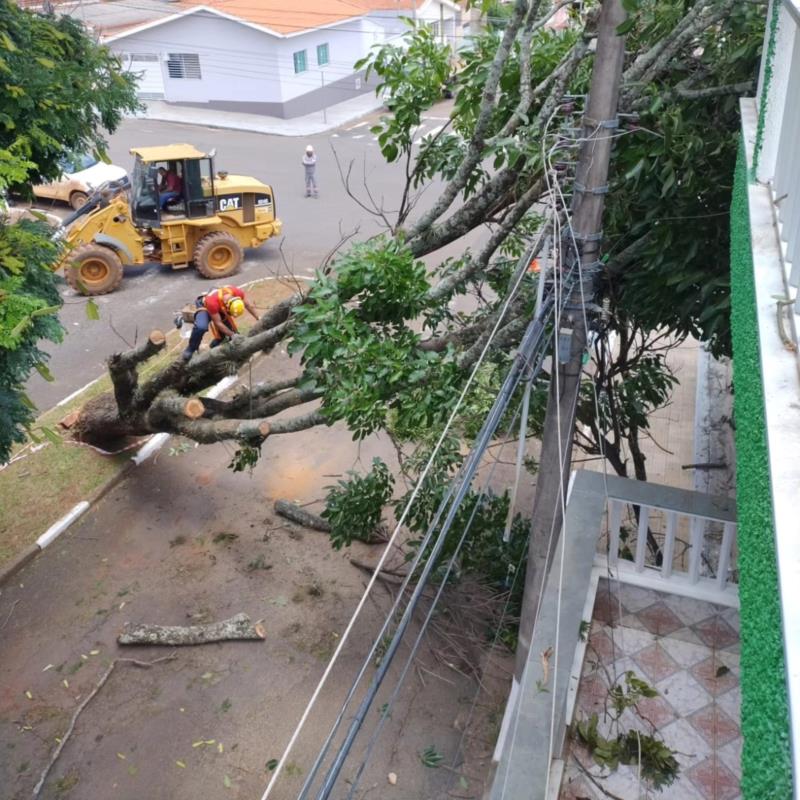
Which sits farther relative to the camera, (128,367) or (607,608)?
(128,367)

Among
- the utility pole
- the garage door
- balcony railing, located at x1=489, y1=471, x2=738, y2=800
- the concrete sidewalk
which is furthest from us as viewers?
the garage door

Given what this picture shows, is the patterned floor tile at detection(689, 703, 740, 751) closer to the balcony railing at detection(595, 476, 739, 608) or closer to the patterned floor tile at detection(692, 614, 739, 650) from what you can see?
the patterned floor tile at detection(692, 614, 739, 650)

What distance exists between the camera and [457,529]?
728cm

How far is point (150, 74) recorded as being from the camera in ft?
97.9

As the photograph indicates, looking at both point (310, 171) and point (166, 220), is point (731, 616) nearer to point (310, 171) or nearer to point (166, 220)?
point (166, 220)

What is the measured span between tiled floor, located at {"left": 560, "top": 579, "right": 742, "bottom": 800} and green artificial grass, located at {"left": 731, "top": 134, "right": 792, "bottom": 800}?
2.61 metres

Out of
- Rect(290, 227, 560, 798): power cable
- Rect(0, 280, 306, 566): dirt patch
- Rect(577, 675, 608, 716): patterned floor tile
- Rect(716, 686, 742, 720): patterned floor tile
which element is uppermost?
Rect(290, 227, 560, 798): power cable

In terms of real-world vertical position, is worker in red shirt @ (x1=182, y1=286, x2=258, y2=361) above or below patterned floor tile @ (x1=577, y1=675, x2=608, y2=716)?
above

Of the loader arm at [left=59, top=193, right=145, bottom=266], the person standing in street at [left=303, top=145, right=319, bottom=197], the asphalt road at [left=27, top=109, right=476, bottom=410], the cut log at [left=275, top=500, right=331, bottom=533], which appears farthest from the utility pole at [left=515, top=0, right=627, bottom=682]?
the person standing in street at [left=303, top=145, right=319, bottom=197]

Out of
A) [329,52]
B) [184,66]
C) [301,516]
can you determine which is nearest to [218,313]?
[301,516]

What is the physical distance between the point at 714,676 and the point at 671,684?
0.26 metres

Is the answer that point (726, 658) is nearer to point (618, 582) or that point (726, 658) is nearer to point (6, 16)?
point (618, 582)

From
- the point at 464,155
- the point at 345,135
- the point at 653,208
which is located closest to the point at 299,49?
the point at 345,135

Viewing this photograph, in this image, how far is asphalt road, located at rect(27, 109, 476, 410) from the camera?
43.0 ft
